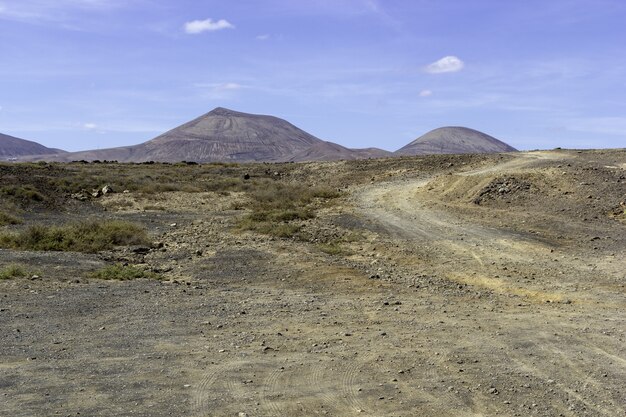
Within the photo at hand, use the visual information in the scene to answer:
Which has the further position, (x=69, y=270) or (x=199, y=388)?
(x=69, y=270)

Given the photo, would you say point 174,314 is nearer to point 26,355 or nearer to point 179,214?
point 26,355

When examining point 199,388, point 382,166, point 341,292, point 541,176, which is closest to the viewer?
point 199,388

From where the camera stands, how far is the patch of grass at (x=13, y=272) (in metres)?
14.0

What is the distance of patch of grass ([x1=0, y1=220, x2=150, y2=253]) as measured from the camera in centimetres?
1880

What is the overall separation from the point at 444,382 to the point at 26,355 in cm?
554

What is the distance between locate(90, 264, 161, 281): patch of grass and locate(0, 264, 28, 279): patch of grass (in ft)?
4.70

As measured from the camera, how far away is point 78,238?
19594 millimetres

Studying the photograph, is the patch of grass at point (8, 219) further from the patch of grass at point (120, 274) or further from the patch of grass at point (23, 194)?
the patch of grass at point (120, 274)

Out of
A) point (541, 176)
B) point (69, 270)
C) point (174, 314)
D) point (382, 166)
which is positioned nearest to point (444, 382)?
point (174, 314)

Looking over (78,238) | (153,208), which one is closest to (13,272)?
(78,238)

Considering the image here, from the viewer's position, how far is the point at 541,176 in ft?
93.9

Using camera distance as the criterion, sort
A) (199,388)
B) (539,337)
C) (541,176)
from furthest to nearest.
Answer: (541,176)
(539,337)
(199,388)

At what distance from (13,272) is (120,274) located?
2.24 metres

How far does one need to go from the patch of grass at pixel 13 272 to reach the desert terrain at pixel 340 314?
0.10ft
